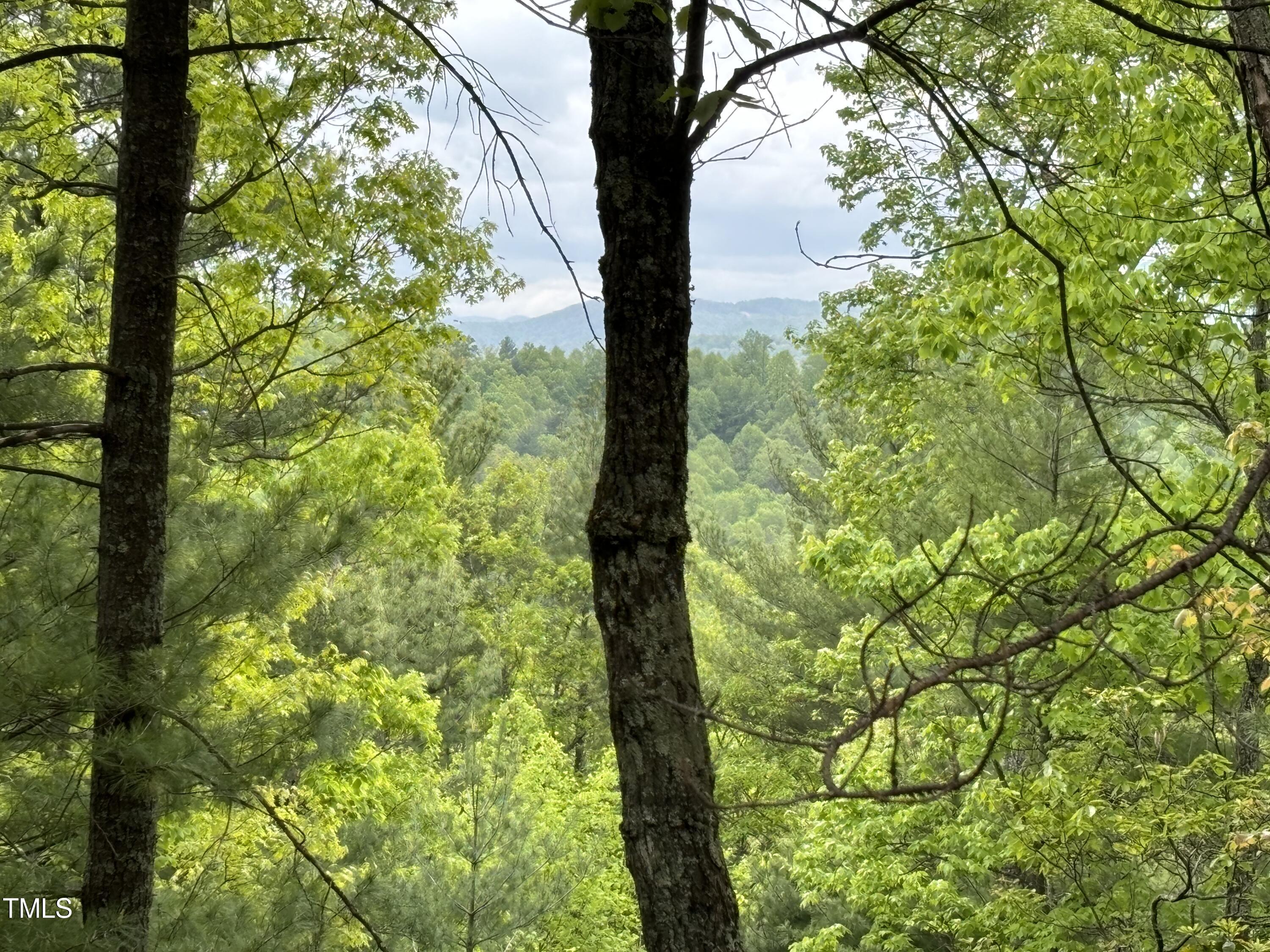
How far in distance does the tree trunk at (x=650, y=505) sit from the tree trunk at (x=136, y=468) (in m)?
1.26

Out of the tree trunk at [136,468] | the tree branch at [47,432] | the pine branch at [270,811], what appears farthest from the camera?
the tree trunk at [136,468]

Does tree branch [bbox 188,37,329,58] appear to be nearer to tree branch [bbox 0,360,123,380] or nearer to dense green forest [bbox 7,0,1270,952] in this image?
dense green forest [bbox 7,0,1270,952]

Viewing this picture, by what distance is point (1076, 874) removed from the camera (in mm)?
5004

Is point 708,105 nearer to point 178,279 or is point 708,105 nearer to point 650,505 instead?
point 650,505

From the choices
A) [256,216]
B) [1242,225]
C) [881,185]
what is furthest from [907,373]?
[256,216]

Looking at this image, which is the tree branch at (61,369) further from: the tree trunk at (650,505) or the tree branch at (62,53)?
the tree trunk at (650,505)

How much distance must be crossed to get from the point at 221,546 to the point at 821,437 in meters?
14.8

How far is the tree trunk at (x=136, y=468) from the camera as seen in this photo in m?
2.32

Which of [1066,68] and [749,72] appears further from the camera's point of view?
[1066,68]

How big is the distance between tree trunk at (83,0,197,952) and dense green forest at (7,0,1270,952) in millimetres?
12

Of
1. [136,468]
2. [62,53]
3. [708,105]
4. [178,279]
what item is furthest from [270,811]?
[62,53]

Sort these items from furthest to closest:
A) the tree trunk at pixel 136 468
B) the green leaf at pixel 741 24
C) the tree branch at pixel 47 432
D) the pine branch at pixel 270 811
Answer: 1. the tree trunk at pixel 136 468
2. the tree branch at pixel 47 432
3. the pine branch at pixel 270 811
4. the green leaf at pixel 741 24

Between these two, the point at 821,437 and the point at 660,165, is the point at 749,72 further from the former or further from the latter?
the point at 821,437

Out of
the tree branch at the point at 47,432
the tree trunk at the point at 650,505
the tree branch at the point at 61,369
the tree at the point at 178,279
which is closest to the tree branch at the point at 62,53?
the tree at the point at 178,279
